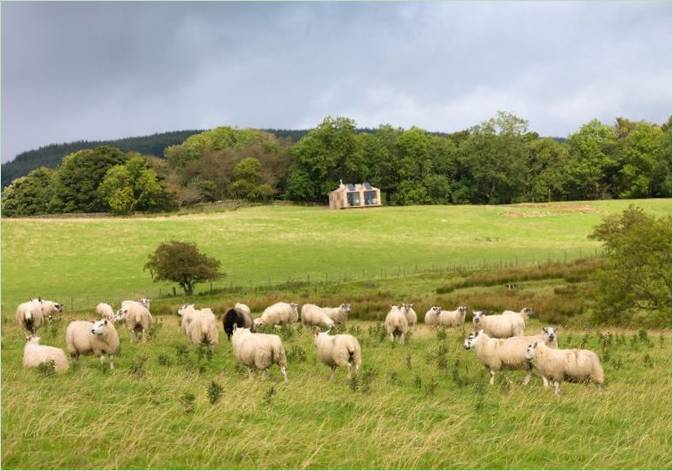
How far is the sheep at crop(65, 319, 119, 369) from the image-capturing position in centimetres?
1839

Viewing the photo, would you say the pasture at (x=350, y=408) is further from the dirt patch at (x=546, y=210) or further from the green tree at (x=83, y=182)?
the green tree at (x=83, y=182)

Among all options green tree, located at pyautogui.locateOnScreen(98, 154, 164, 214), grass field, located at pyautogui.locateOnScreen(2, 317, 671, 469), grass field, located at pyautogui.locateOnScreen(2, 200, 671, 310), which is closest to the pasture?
grass field, located at pyautogui.locateOnScreen(2, 317, 671, 469)

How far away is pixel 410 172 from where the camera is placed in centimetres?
12888

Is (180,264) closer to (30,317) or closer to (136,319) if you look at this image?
(30,317)

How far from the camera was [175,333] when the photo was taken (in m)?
26.7

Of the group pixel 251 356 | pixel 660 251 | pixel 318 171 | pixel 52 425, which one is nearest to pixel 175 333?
pixel 251 356

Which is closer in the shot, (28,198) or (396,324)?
(396,324)

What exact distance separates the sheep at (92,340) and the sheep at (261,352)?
4.00m

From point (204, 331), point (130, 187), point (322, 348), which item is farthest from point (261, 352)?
point (130, 187)

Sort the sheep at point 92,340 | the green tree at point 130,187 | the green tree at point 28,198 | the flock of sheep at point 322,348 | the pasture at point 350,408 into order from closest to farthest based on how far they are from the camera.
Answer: the pasture at point 350,408 → the flock of sheep at point 322,348 → the sheep at point 92,340 → the green tree at point 130,187 → the green tree at point 28,198

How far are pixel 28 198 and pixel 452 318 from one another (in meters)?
119

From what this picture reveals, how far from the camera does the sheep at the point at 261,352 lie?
53.9 ft

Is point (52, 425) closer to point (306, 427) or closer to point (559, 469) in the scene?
point (306, 427)

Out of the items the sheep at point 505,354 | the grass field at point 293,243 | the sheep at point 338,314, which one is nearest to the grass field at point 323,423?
the sheep at point 505,354
